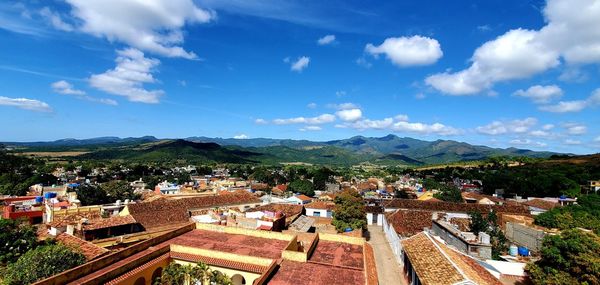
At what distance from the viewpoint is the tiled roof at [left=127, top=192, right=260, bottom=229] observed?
1222 inches

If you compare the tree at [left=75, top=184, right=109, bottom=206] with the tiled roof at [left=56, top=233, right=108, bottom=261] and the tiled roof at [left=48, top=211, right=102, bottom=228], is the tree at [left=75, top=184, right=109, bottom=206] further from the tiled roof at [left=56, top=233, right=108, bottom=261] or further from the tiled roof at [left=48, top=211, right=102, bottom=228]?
the tiled roof at [left=56, top=233, right=108, bottom=261]

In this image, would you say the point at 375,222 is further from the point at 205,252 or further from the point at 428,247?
the point at 205,252

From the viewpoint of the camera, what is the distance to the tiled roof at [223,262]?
1557 centimetres

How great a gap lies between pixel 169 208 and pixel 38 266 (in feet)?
72.1

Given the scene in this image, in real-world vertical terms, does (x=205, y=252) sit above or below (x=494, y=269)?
above

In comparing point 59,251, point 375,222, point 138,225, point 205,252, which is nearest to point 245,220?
point 138,225

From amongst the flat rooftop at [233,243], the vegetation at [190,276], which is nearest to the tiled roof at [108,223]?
the flat rooftop at [233,243]

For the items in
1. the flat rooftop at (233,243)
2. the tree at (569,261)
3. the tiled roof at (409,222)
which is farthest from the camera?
the tiled roof at (409,222)

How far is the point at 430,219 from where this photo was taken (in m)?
36.3

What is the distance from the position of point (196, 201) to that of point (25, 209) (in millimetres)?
16716

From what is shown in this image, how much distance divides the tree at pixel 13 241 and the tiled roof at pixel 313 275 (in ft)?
50.2

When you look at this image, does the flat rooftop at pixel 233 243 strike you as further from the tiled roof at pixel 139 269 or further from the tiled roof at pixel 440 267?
the tiled roof at pixel 440 267

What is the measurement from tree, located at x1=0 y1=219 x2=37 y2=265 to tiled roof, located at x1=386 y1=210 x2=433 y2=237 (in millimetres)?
27386

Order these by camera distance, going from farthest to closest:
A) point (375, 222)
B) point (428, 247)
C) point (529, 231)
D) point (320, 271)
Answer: point (375, 222) → point (529, 231) → point (428, 247) → point (320, 271)
